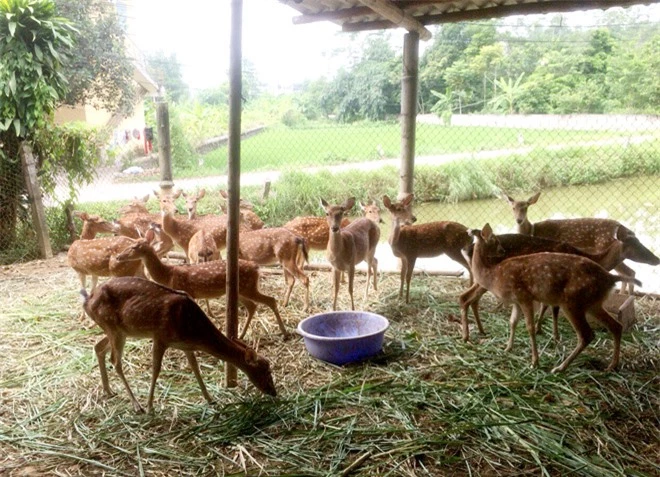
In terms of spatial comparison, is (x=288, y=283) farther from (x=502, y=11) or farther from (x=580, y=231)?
(x=502, y=11)

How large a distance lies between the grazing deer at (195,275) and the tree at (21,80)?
4344 mm

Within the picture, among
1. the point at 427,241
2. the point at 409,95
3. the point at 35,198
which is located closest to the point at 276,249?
the point at 427,241

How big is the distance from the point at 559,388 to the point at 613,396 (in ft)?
1.05

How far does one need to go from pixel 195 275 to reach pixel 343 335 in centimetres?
127

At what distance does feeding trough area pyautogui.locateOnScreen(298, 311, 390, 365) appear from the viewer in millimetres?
4301

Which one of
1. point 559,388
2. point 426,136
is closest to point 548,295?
point 559,388

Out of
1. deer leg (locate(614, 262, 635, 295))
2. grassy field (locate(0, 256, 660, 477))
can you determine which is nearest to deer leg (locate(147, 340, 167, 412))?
grassy field (locate(0, 256, 660, 477))

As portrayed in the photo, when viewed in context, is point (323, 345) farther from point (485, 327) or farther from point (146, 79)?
point (146, 79)

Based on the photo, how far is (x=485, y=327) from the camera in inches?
201

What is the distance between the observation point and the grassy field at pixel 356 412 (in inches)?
124

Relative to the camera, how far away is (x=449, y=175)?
38.2ft

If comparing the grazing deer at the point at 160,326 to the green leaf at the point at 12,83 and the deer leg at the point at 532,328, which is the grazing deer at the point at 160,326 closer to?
the deer leg at the point at 532,328

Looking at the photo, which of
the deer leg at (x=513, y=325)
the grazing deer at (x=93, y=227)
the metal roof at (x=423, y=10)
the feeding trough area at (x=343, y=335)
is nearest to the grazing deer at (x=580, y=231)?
the deer leg at (x=513, y=325)

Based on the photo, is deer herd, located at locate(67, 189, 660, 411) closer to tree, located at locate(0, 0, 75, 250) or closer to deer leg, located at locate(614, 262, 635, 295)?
deer leg, located at locate(614, 262, 635, 295)
